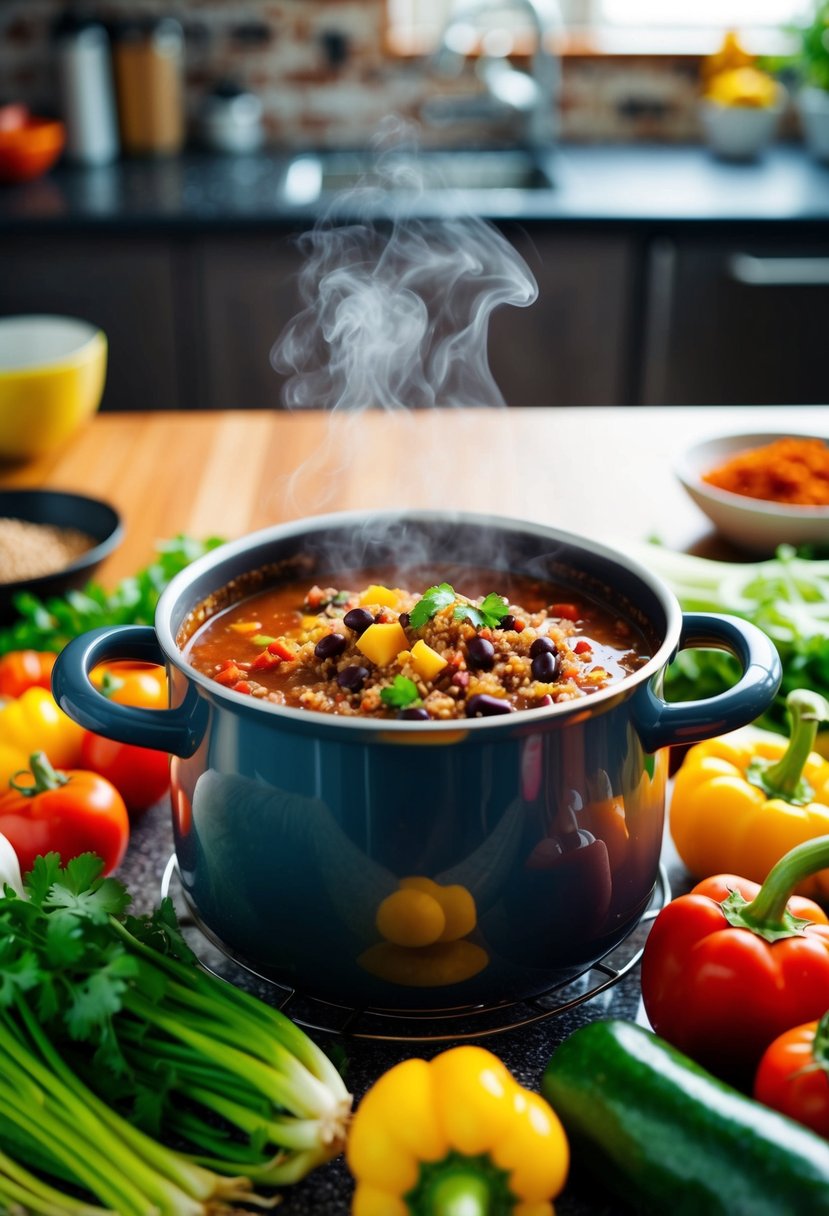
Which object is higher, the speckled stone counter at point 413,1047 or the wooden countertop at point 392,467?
the speckled stone counter at point 413,1047

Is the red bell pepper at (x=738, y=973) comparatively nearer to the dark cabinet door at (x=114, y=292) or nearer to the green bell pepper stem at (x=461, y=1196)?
the green bell pepper stem at (x=461, y=1196)

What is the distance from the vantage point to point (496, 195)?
3941mm

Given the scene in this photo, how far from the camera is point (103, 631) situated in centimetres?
104

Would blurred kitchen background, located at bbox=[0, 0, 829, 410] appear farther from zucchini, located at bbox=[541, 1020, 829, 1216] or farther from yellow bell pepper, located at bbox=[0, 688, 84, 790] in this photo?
zucchini, located at bbox=[541, 1020, 829, 1216]

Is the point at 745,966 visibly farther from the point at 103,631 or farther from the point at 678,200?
the point at 678,200

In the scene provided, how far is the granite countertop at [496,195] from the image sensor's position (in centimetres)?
350

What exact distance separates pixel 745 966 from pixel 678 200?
10.2ft

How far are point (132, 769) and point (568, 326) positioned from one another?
2.67 meters

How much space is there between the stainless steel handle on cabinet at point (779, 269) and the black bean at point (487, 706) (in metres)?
2.92

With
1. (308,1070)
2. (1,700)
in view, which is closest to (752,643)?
(308,1070)

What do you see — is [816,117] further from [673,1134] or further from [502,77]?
[673,1134]

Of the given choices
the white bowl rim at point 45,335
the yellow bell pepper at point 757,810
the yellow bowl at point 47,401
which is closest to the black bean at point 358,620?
the yellow bell pepper at point 757,810

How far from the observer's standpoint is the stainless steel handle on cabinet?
3566 millimetres

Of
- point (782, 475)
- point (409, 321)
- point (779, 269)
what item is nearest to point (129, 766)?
point (782, 475)
